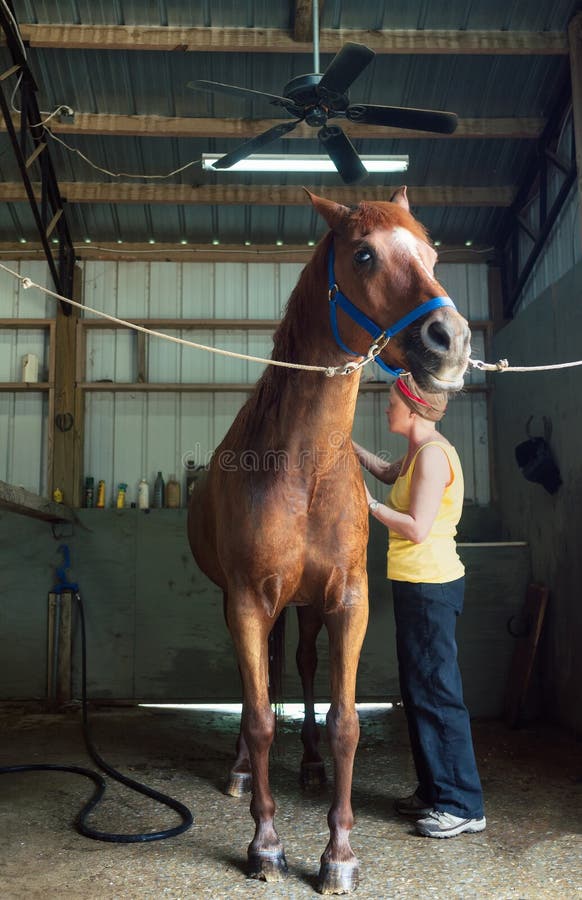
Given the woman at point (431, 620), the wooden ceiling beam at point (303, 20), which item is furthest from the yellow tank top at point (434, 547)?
the wooden ceiling beam at point (303, 20)

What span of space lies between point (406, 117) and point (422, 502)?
84.4 inches

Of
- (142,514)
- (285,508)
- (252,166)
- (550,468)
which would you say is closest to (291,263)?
(252,166)

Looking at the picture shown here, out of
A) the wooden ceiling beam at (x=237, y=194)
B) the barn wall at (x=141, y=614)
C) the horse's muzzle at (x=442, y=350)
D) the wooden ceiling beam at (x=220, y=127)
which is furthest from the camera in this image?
the wooden ceiling beam at (x=237, y=194)

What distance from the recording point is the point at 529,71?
5.33 m

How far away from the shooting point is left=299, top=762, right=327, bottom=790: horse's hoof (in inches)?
122

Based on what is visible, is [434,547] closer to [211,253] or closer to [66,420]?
[66,420]

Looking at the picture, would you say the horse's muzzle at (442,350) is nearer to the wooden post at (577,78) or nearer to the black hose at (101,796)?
the black hose at (101,796)

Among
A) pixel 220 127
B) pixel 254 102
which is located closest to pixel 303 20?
pixel 254 102

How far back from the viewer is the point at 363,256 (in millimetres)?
1921

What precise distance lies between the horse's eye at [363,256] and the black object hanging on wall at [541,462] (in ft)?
10.2

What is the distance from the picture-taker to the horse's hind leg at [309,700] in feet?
10.2

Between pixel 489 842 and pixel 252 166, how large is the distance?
423 cm

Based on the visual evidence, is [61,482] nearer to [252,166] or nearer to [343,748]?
[252,166]

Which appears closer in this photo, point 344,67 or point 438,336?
point 438,336
